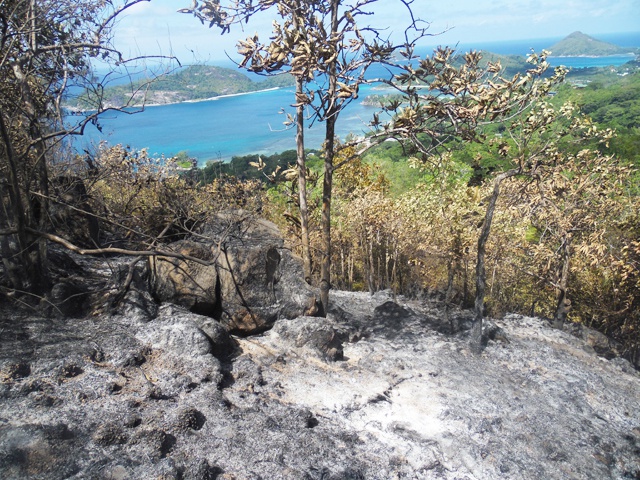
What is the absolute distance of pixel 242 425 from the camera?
14.6 ft

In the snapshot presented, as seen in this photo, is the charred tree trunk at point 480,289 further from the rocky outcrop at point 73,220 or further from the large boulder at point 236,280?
the rocky outcrop at point 73,220

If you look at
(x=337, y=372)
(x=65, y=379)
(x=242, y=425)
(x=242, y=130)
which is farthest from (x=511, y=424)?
(x=242, y=130)

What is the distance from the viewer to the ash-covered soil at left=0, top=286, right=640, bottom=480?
3836mm

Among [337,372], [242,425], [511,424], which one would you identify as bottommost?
[511,424]

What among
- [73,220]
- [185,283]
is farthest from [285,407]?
[73,220]

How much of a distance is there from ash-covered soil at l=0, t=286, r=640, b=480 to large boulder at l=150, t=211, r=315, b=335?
1.14 ft

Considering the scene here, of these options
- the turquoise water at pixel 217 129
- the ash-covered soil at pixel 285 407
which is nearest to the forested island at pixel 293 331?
the ash-covered soil at pixel 285 407

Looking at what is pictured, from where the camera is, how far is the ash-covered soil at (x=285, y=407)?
12.6ft

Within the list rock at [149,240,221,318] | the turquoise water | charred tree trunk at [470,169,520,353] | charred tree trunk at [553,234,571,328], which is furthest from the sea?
rock at [149,240,221,318]

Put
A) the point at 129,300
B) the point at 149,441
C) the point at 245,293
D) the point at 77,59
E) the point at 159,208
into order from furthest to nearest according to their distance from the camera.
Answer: the point at 159,208
the point at 77,59
the point at 245,293
the point at 129,300
the point at 149,441

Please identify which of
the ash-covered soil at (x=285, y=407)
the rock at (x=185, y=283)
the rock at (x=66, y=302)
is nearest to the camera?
the ash-covered soil at (x=285, y=407)

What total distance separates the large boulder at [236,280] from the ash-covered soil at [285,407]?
348mm

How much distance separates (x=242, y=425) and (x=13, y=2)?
653cm

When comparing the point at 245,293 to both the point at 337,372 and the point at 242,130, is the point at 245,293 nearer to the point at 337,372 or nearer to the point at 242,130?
the point at 337,372
